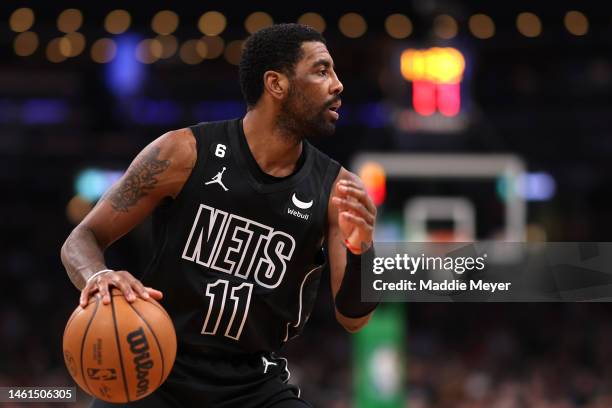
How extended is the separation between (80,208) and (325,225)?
57.6ft

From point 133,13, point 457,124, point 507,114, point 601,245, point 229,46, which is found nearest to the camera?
point 601,245

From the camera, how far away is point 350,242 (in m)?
4.00

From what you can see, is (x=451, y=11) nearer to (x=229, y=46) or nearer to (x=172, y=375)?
(x=229, y=46)

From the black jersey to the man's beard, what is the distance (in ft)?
0.61

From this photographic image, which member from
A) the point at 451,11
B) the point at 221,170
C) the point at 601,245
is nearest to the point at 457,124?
the point at 451,11

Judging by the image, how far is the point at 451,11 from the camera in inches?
524

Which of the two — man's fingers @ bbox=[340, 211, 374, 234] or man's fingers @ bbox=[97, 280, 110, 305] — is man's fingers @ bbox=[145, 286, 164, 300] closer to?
man's fingers @ bbox=[97, 280, 110, 305]

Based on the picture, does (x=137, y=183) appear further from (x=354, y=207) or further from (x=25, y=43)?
(x=25, y=43)

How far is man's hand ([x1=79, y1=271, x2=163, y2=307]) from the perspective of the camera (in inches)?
147

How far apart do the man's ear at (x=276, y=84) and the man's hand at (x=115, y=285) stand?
1074mm

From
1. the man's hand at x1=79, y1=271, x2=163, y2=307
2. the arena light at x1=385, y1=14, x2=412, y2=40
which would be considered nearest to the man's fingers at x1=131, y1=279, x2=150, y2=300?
the man's hand at x1=79, y1=271, x2=163, y2=307

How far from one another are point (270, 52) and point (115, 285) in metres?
1.28

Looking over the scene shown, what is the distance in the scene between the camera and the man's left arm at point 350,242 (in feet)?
12.7

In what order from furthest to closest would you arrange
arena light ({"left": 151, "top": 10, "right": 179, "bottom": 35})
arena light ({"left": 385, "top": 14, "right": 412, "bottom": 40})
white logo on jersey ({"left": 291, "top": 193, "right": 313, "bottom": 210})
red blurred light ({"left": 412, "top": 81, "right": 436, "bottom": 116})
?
1. arena light ({"left": 385, "top": 14, "right": 412, "bottom": 40})
2. arena light ({"left": 151, "top": 10, "right": 179, "bottom": 35})
3. red blurred light ({"left": 412, "top": 81, "right": 436, "bottom": 116})
4. white logo on jersey ({"left": 291, "top": 193, "right": 313, "bottom": 210})
